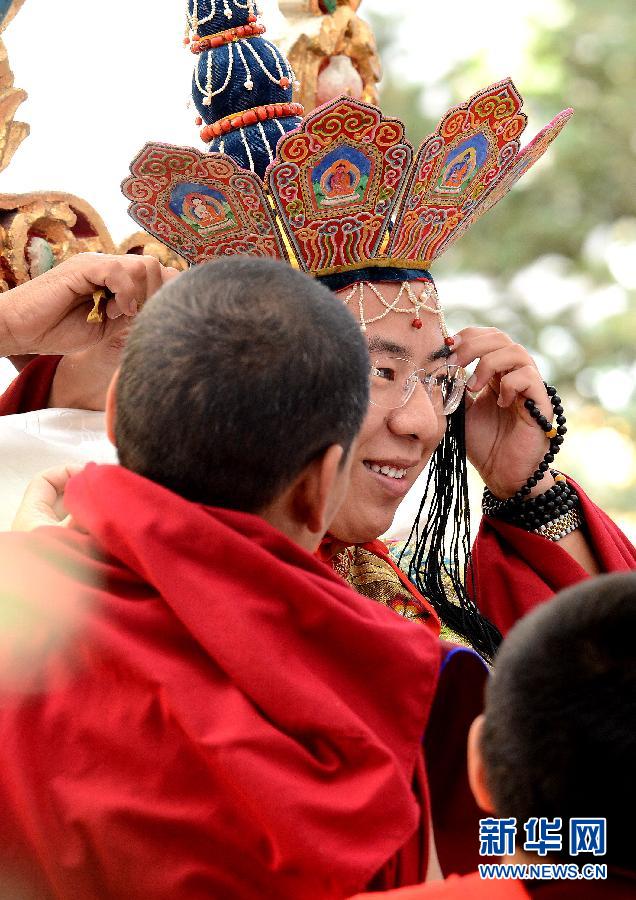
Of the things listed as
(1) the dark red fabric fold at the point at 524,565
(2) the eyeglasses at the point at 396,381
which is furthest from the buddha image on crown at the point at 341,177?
(1) the dark red fabric fold at the point at 524,565

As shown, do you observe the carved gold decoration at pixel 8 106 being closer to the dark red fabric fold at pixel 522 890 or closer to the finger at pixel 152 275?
the finger at pixel 152 275

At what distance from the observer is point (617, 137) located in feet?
24.5

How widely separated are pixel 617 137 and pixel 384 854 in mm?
7021

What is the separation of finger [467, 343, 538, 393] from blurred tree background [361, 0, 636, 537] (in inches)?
187

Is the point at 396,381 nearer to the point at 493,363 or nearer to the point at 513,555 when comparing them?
the point at 493,363

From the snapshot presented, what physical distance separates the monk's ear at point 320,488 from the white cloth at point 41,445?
883 millimetres

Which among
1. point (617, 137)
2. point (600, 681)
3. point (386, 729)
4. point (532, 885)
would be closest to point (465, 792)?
point (386, 729)

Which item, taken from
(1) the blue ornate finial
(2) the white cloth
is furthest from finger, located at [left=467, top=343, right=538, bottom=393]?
(2) the white cloth

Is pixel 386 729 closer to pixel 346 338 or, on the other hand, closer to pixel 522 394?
→ pixel 346 338

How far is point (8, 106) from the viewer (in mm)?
2236

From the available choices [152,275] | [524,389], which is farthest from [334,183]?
[524,389]

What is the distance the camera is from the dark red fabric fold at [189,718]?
1.09 metres

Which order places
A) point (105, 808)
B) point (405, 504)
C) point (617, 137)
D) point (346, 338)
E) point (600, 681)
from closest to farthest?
point (600, 681), point (105, 808), point (346, 338), point (405, 504), point (617, 137)

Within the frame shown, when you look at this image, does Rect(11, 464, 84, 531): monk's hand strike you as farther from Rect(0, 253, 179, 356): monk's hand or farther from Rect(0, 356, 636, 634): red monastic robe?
Rect(0, 356, 636, 634): red monastic robe
